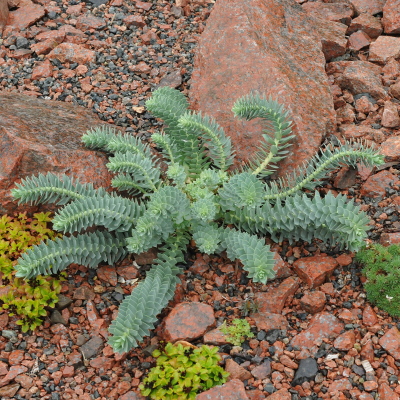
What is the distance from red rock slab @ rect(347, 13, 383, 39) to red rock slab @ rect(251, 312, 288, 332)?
10.7 feet

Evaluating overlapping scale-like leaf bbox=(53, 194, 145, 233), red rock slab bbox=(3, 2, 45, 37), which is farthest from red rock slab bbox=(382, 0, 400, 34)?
red rock slab bbox=(3, 2, 45, 37)

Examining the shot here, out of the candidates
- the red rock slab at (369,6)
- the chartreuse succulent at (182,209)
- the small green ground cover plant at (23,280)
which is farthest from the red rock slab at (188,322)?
the red rock slab at (369,6)

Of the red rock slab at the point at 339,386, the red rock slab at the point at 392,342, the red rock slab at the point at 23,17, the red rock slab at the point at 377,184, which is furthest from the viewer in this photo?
the red rock slab at the point at 23,17

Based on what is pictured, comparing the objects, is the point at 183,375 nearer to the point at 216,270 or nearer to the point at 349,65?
the point at 216,270

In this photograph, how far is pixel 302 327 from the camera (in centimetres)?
307

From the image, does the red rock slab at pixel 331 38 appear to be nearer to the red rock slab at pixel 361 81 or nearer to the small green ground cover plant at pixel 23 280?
the red rock slab at pixel 361 81

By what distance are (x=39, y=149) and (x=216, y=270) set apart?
1.46 meters

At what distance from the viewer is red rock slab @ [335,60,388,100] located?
439 centimetres

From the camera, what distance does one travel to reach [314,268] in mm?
3264

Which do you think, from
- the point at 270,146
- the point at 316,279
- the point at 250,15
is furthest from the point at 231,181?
the point at 250,15

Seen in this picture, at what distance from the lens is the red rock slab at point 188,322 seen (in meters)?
2.96

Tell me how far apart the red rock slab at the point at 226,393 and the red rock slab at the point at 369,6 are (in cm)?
418

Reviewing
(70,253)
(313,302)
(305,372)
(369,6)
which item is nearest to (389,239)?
(313,302)

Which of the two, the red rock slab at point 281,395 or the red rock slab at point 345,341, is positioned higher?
the red rock slab at point 345,341
